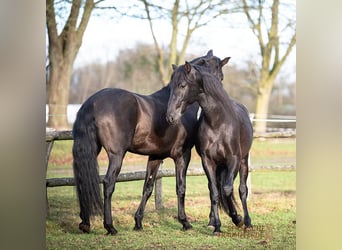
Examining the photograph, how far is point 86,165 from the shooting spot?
13.2 ft

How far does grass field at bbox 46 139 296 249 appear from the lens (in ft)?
14.0

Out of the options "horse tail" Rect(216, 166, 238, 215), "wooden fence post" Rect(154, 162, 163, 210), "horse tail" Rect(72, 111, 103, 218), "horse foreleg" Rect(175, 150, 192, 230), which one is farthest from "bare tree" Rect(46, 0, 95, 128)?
"horse tail" Rect(216, 166, 238, 215)

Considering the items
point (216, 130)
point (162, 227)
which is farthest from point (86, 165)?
point (216, 130)

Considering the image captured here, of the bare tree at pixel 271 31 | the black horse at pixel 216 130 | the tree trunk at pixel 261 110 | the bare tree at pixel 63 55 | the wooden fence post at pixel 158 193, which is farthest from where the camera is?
the tree trunk at pixel 261 110

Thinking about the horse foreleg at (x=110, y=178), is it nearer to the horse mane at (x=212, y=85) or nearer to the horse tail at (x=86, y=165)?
the horse tail at (x=86, y=165)

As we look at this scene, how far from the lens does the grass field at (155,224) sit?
426cm

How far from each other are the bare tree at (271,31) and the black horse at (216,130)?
0.77 metres

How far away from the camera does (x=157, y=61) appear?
15.9 feet

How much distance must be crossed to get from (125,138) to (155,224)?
784mm

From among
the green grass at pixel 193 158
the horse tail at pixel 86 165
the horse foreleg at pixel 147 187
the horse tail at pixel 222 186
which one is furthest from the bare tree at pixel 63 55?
the horse tail at pixel 222 186

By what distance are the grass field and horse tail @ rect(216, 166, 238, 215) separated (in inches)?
3.1
